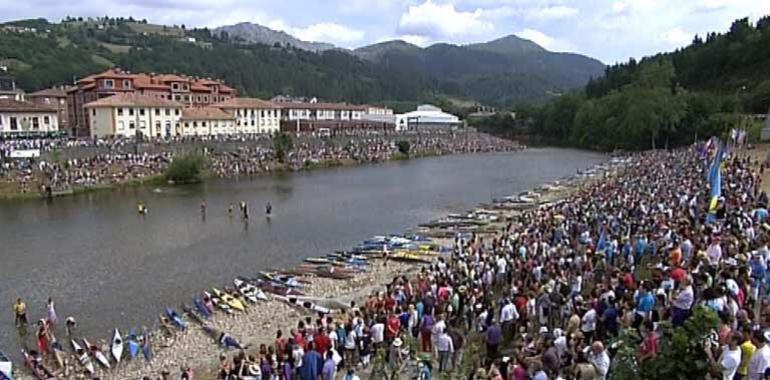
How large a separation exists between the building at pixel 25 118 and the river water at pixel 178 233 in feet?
69.1

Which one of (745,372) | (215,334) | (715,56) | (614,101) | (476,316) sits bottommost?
(215,334)

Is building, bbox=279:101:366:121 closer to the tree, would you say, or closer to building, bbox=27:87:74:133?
the tree

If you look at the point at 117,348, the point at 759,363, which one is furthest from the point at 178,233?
the point at 759,363

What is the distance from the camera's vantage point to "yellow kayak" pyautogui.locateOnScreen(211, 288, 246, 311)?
21.7m

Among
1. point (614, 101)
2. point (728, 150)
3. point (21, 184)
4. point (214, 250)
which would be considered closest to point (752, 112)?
point (614, 101)

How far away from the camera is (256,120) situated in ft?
310

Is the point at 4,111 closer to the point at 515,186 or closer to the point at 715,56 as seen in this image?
the point at 515,186

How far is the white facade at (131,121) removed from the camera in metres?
72.4

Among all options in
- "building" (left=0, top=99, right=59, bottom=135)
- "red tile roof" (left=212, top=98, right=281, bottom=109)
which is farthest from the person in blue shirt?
"red tile roof" (left=212, top=98, right=281, bottom=109)

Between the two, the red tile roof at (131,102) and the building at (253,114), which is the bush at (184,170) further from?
the building at (253,114)

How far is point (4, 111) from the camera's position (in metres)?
63.8

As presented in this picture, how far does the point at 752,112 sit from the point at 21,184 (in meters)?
83.4

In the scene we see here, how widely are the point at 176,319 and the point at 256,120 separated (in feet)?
251

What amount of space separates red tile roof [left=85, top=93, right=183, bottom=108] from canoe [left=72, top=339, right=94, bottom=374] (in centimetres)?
5902
